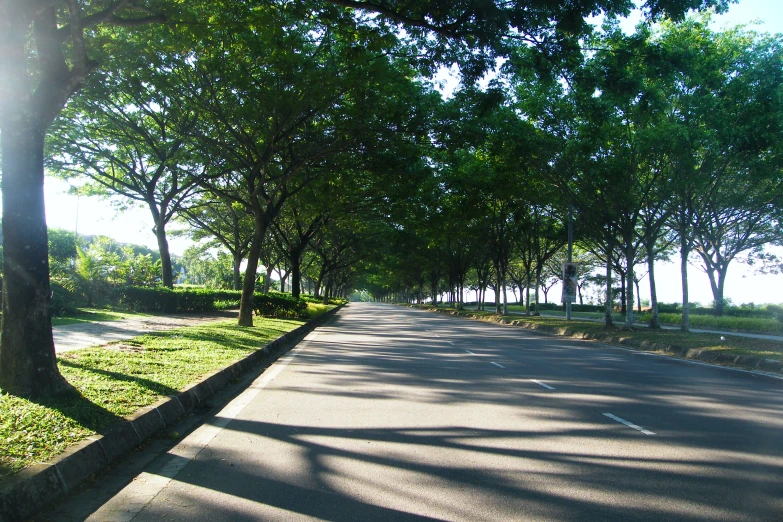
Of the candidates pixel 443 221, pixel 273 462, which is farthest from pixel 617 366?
pixel 443 221

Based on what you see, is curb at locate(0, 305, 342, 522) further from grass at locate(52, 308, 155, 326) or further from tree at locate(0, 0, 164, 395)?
grass at locate(52, 308, 155, 326)

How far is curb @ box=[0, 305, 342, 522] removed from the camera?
390 cm

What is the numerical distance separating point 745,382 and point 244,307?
44.2ft

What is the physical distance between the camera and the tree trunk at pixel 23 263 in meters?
6.06

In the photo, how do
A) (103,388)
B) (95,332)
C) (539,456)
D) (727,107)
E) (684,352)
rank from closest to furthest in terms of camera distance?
(539,456), (103,388), (95,332), (684,352), (727,107)

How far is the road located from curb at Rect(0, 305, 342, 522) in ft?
1.26

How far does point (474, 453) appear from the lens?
5.59 meters

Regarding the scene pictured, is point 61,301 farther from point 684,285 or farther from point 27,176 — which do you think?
point 684,285

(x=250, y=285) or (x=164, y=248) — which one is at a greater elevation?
(x=164, y=248)

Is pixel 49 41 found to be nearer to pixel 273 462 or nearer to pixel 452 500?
pixel 273 462

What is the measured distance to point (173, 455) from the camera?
18.2ft

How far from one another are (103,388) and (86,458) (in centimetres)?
227

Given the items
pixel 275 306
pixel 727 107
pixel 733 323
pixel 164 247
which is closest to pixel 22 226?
pixel 727 107

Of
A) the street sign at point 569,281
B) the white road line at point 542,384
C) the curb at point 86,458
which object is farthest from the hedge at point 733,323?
the curb at point 86,458
